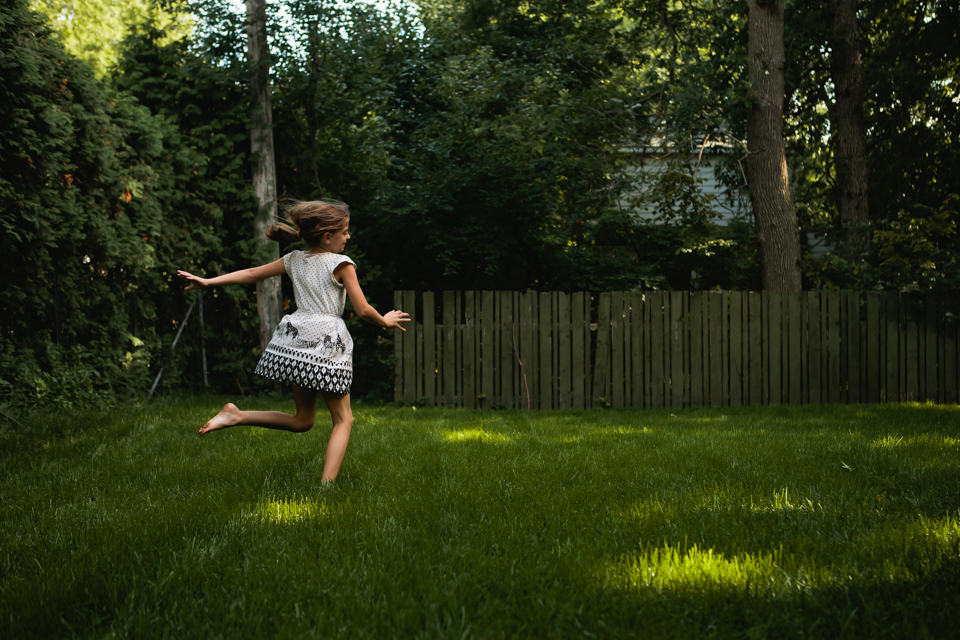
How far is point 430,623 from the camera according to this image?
199 cm

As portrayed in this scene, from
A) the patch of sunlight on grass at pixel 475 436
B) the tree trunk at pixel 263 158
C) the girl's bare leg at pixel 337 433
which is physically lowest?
the patch of sunlight on grass at pixel 475 436

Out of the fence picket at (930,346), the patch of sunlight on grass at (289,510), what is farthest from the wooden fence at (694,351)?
the patch of sunlight on grass at (289,510)

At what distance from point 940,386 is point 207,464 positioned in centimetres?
882

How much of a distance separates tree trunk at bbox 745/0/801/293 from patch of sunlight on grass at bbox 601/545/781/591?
8.10 m

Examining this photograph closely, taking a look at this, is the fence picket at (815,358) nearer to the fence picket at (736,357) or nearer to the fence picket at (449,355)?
the fence picket at (736,357)

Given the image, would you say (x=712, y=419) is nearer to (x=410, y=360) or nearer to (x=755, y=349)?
(x=755, y=349)

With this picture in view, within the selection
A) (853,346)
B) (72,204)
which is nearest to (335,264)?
(72,204)

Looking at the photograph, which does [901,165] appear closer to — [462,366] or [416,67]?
[416,67]

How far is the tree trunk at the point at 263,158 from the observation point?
9.78m

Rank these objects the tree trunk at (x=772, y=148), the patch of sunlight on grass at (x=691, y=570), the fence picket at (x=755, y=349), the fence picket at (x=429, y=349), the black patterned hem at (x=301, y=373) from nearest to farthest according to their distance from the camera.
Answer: the patch of sunlight on grass at (x=691, y=570)
the black patterned hem at (x=301, y=373)
the fence picket at (x=755, y=349)
the fence picket at (x=429, y=349)
the tree trunk at (x=772, y=148)

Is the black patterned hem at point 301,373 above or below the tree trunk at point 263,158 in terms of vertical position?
below

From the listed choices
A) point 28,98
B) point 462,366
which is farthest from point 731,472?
point 28,98

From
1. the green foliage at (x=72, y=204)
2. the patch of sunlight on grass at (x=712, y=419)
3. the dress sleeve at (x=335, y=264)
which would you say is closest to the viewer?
the dress sleeve at (x=335, y=264)

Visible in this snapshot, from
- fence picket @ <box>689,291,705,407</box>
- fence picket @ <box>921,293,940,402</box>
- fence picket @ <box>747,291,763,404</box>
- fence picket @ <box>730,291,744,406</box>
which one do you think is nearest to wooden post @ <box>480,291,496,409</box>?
fence picket @ <box>689,291,705,407</box>
